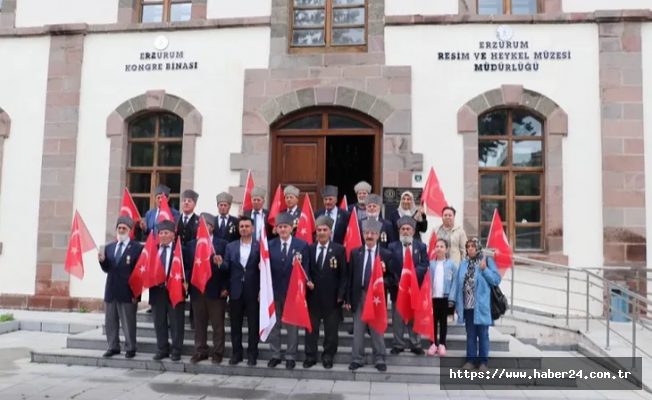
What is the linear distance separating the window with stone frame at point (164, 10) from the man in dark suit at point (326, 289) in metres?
6.56

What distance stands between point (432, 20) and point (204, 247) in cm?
623

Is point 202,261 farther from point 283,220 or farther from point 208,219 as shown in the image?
point 283,220

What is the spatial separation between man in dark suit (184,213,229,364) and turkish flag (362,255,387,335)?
177cm

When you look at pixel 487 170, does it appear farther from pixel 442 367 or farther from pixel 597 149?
pixel 442 367

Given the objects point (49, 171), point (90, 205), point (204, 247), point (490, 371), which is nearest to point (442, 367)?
point (490, 371)

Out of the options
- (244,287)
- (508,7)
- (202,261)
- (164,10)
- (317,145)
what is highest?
(164,10)

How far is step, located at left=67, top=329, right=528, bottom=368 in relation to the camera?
6.93m

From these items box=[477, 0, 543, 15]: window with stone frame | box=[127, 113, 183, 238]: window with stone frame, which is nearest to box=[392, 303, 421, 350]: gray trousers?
box=[127, 113, 183, 238]: window with stone frame

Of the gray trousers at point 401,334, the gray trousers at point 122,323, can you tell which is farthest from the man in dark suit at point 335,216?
the gray trousers at point 122,323

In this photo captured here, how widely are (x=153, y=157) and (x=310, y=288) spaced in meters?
5.72

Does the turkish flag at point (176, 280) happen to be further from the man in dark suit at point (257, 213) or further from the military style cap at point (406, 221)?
the military style cap at point (406, 221)

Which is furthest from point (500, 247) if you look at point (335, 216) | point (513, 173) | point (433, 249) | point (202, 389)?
point (202, 389)

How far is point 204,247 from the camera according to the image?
6.90 meters

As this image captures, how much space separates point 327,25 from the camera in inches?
424
